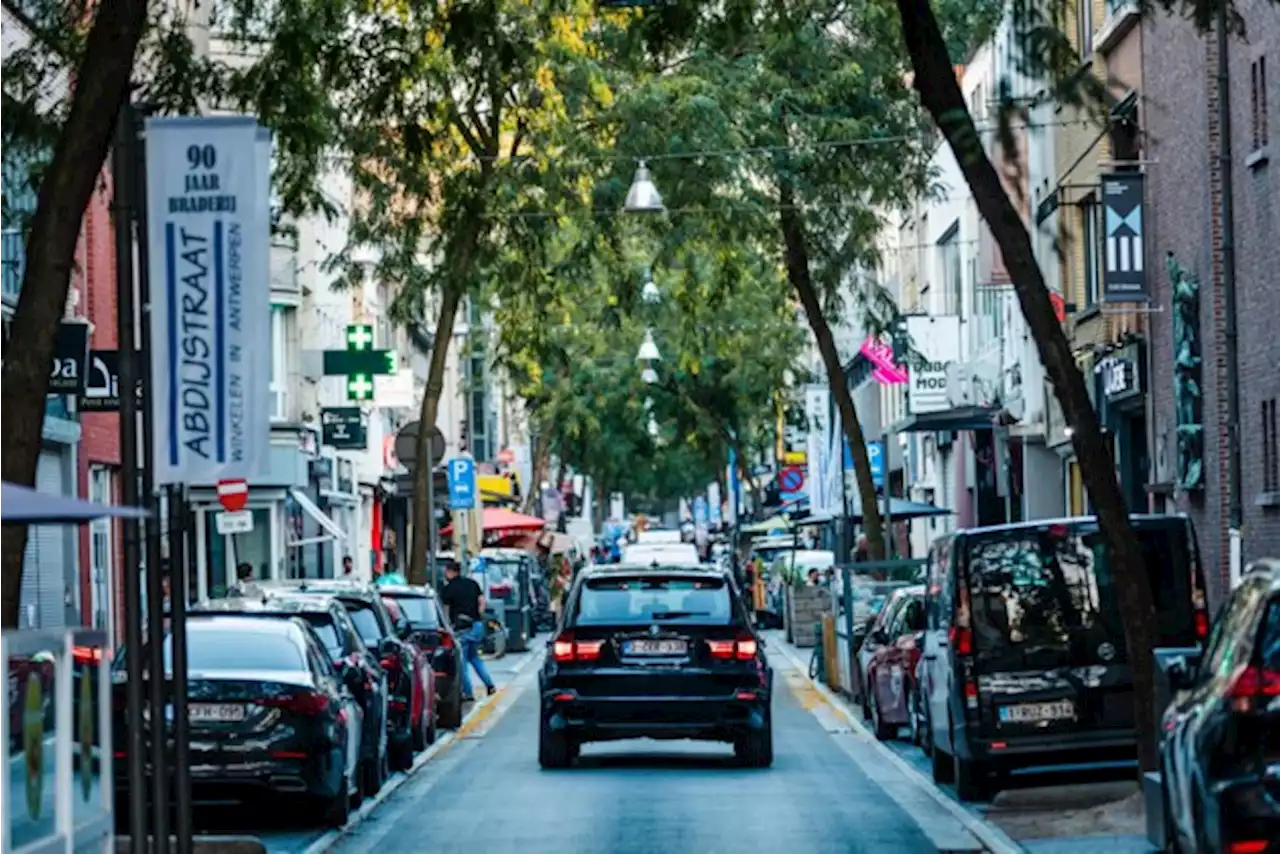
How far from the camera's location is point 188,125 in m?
14.8

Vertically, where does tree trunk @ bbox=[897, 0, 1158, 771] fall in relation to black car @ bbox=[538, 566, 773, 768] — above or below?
above

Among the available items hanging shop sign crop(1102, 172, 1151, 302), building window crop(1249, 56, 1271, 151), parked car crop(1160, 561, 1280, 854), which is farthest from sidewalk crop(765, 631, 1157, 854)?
hanging shop sign crop(1102, 172, 1151, 302)

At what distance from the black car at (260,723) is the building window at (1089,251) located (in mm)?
22891

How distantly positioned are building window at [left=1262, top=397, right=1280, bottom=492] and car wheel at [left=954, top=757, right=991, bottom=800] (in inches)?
389

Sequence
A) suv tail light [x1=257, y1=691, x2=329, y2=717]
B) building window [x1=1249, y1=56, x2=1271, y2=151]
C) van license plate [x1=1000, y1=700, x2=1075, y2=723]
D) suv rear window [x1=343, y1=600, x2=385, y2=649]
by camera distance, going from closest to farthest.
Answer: suv tail light [x1=257, y1=691, x2=329, y2=717], van license plate [x1=1000, y1=700, x2=1075, y2=723], suv rear window [x1=343, y1=600, x2=385, y2=649], building window [x1=1249, y1=56, x2=1271, y2=151]

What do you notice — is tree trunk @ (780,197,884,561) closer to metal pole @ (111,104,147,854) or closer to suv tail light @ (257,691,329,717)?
suv tail light @ (257,691,329,717)

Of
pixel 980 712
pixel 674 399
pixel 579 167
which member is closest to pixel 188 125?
pixel 980 712

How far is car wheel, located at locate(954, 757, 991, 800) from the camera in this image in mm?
22844

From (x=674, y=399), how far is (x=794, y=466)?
611 cm

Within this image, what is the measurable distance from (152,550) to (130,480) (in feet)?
1.19

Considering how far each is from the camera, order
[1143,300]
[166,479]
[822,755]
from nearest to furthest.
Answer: [166,479], [822,755], [1143,300]

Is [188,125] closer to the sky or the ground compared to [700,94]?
closer to the ground

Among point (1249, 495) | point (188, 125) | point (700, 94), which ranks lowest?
point (1249, 495)

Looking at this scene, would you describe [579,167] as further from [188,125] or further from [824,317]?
[188,125]
